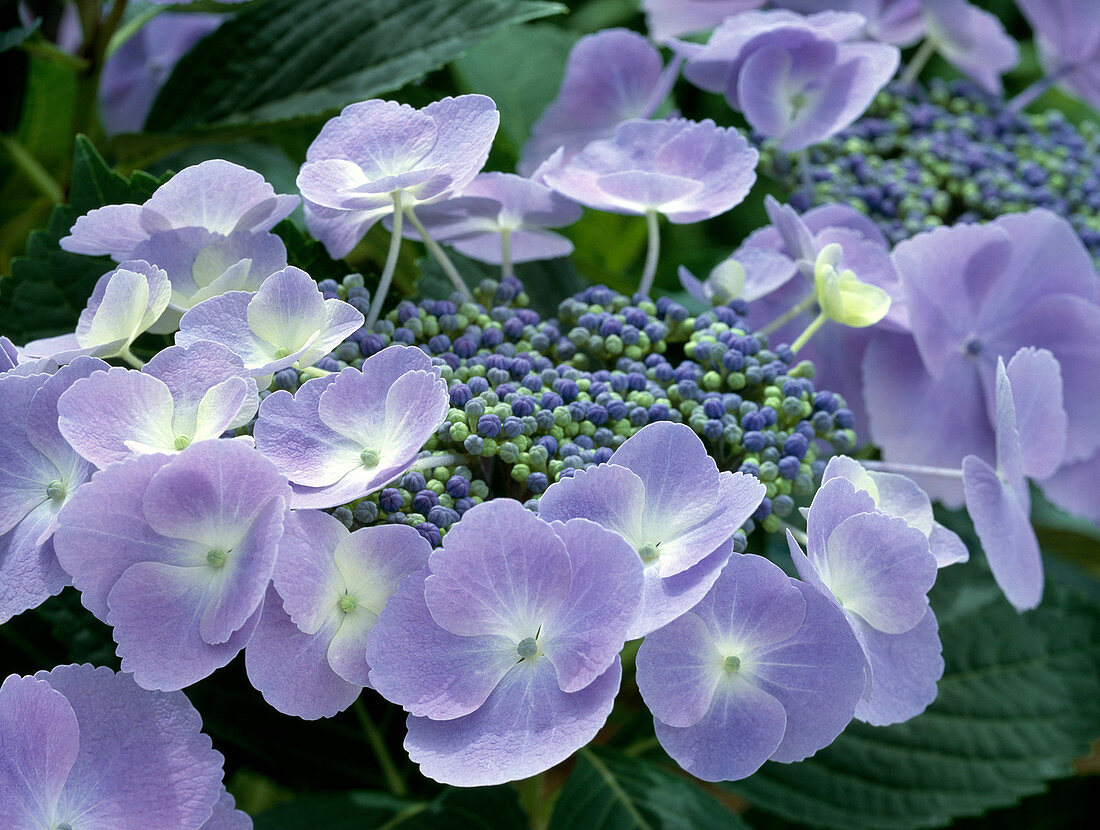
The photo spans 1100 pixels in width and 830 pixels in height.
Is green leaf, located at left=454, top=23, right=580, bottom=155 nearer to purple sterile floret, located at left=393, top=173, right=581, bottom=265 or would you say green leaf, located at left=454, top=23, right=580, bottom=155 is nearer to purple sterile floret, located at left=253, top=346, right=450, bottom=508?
purple sterile floret, located at left=393, top=173, right=581, bottom=265

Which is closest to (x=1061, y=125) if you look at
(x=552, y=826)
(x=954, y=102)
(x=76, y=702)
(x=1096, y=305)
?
(x=954, y=102)

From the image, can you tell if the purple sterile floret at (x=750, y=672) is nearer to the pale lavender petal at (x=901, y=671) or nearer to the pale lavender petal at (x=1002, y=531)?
the pale lavender petal at (x=901, y=671)

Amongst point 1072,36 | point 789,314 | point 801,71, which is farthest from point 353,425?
point 1072,36

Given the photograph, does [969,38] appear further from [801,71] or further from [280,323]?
[280,323]

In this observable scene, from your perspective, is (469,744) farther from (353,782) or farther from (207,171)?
(353,782)

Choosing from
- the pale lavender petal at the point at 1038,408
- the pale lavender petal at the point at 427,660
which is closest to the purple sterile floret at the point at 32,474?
the pale lavender petal at the point at 427,660

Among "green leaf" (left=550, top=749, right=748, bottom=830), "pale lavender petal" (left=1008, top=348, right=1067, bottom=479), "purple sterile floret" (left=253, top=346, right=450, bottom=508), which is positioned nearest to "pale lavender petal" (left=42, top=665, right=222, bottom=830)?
"purple sterile floret" (left=253, top=346, right=450, bottom=508)
